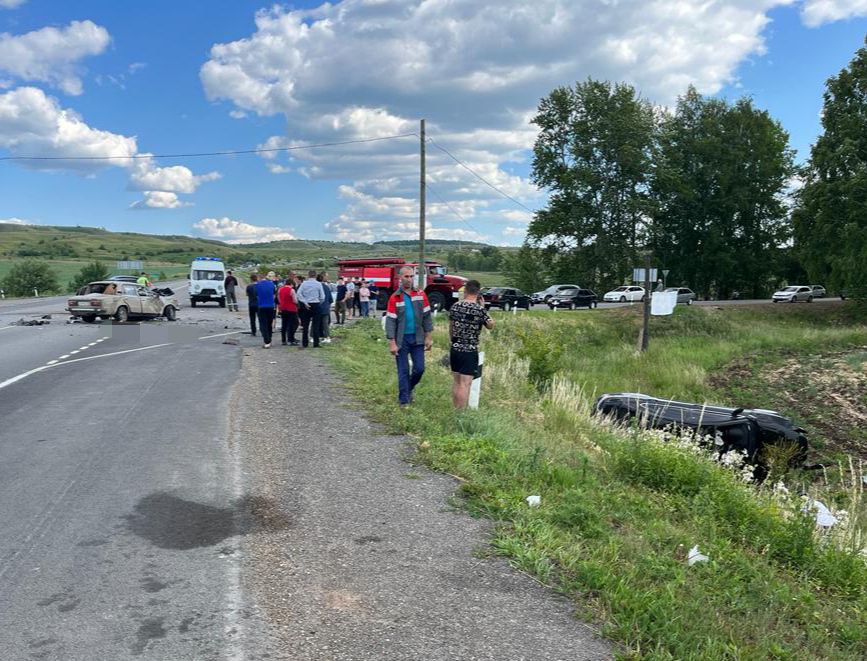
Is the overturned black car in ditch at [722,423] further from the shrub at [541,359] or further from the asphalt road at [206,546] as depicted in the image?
the asphalt road at [206,546]

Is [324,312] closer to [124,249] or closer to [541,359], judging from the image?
[541,359]

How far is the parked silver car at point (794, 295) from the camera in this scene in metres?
51.2

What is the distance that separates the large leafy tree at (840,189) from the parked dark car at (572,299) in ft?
50.0

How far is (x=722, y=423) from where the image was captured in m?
12.5

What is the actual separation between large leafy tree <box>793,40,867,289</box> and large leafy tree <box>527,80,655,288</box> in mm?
12999

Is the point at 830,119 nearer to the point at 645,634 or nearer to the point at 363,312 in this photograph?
the point at 363,312

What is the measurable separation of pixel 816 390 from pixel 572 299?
80.7 ft

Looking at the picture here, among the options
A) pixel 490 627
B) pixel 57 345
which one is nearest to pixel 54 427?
pixel 490 627

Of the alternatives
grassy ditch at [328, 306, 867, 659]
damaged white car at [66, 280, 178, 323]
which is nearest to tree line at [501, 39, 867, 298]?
damaged white car at [66, 280, 178, 323]

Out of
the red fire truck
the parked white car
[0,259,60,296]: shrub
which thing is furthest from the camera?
[0,259,60,296]: shrub

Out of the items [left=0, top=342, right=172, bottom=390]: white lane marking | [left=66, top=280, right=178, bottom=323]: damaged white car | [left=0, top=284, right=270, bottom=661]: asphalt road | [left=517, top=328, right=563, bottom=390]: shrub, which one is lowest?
[left=517, top=328, right=563, bottom=390]: shrub

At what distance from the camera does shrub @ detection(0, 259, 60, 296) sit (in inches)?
2194

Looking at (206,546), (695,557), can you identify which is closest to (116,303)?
(206,546)

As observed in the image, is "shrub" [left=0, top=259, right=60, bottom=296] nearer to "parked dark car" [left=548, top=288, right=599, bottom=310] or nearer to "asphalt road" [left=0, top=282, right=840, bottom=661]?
"parked dark car" [left=548, top=288, right=599, bottom=310]
